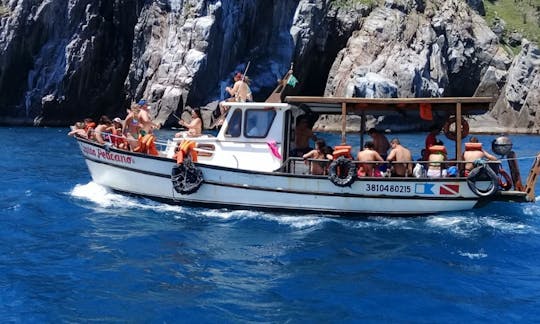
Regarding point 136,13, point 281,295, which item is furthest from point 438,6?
point 281,295

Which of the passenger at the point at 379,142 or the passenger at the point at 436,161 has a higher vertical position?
the passenger at the point at 379,142

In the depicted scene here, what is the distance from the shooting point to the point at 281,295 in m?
10.4

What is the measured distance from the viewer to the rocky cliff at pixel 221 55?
52656 mm

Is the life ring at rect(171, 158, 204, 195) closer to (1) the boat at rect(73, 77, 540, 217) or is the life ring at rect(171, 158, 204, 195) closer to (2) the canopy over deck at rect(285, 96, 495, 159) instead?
(1) the boat at rect(73, 77, 540, 217)

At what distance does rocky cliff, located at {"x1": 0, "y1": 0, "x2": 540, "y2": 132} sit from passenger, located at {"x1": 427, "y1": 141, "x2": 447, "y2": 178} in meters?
35.7

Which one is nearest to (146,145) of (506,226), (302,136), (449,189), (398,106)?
(302,136)

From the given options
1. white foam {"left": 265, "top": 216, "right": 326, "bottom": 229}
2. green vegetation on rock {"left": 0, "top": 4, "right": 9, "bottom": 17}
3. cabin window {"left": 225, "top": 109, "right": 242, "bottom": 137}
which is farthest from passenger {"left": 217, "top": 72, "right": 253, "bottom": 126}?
green vegetation on rock {"left": 0, "top": 4, "right": 9, "bottom": 17}

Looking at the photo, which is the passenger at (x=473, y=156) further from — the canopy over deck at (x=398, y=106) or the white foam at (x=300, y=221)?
the white foam at (x=300, y=221)

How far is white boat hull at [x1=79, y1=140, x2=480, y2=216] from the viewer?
1545 centimetres

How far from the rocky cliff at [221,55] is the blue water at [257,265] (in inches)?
1402

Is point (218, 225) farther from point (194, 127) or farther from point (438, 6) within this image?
point (438, 6)

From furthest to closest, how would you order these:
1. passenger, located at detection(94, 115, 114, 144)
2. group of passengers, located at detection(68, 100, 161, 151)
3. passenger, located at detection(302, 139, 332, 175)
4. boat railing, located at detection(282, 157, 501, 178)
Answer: passenger, located at detection(94, 115, 114, 144) → group of passengers, located at detection(68, 100, 161, 151) → passenger, located at detection(302, 139, 332, 175) → boat railing, located at detection(282, 157, 501, 178)

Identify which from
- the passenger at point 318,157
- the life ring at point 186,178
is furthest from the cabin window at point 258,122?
the life ring at point 186,178

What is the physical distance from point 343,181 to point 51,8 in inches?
1833
